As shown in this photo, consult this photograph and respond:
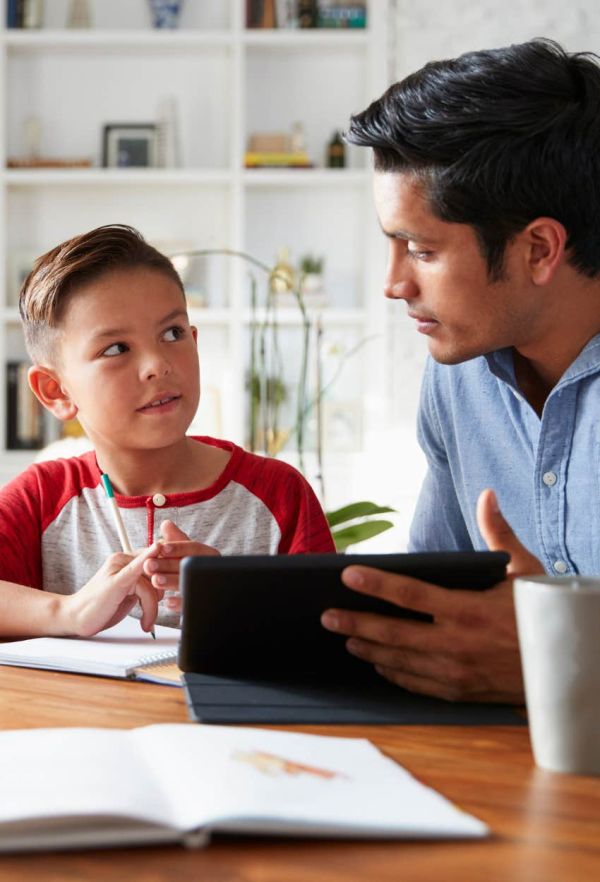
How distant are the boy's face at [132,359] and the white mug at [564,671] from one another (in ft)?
2.71

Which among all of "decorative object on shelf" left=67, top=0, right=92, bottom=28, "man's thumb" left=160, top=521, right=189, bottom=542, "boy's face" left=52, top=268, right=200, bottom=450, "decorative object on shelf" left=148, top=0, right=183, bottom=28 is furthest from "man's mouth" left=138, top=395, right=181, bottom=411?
"decorative object on shelf" left=67, top=0, right=92, bottom=28

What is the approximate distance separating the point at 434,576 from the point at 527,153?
2.50 feet

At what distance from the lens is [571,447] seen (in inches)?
59.7

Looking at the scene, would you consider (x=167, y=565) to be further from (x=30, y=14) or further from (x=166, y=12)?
(x=30, y=14)

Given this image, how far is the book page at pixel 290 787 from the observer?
591mm

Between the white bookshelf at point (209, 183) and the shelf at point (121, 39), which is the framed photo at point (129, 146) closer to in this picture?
the white bookshelf at point (209, 183)

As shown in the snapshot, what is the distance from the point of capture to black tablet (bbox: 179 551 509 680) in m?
0.93

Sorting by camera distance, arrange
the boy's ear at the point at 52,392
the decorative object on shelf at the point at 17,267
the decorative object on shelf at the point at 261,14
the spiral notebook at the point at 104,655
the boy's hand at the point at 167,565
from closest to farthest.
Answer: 1. the spiral notebook at the point at 104,655
2. the boy's hand at the point at 167,565
3. the boy's ear at the point at 52,392
4. the decorative object on shelf at the point at 261,14
5. the decorative object on shelf at the point at 17,267

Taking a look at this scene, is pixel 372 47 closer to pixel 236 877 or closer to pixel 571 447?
pixel 571 447

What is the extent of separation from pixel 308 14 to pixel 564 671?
13.6 feet

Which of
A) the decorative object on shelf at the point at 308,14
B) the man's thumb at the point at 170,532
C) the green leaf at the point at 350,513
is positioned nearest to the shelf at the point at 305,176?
the decorative object on shelf at the point at 308,14

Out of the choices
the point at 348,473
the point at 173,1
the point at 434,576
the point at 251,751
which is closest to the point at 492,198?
the point at 434,576

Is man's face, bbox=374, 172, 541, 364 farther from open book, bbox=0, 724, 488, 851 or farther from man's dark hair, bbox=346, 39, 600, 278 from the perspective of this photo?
open book, bbox=0, 724, 488, 851

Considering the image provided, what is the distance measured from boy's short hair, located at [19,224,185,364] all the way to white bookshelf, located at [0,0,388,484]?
112 inches
